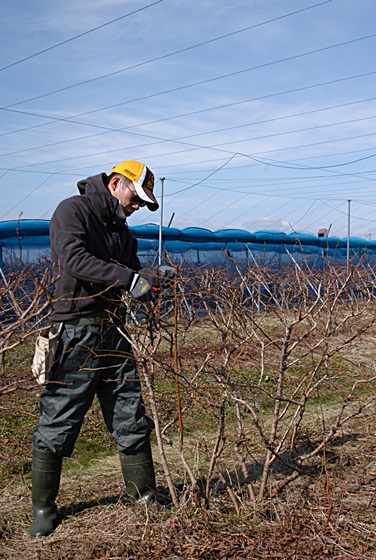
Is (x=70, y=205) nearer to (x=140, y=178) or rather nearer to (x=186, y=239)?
(x=140, y=178)

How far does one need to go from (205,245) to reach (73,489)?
997cm

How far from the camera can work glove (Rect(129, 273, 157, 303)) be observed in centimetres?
301

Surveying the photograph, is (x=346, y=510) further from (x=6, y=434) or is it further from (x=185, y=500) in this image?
(x=6, y=434)

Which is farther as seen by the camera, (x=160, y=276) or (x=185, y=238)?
(x=185, y=238)

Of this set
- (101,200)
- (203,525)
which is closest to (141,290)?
(101,200)

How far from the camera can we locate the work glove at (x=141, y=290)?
301cm

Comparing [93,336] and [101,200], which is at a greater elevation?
[101,200]

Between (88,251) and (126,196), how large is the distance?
0.35 metres

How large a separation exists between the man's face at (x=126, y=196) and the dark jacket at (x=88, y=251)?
0.22ft

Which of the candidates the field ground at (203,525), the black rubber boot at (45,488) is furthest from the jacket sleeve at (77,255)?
the field ground at (203,525)

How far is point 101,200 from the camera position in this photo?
3.23 metres

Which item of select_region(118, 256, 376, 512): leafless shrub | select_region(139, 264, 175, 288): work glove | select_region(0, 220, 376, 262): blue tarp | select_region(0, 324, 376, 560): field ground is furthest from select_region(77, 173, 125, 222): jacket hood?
select_region(0, 220, 376, 262): blue tarp

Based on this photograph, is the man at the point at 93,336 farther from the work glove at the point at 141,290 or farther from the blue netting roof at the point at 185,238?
the blue netting roof at the point at 185,238

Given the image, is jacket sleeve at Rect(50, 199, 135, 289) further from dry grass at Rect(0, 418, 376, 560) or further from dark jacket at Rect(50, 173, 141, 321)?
dry grass at Rect(0, 418, 376, 560)
